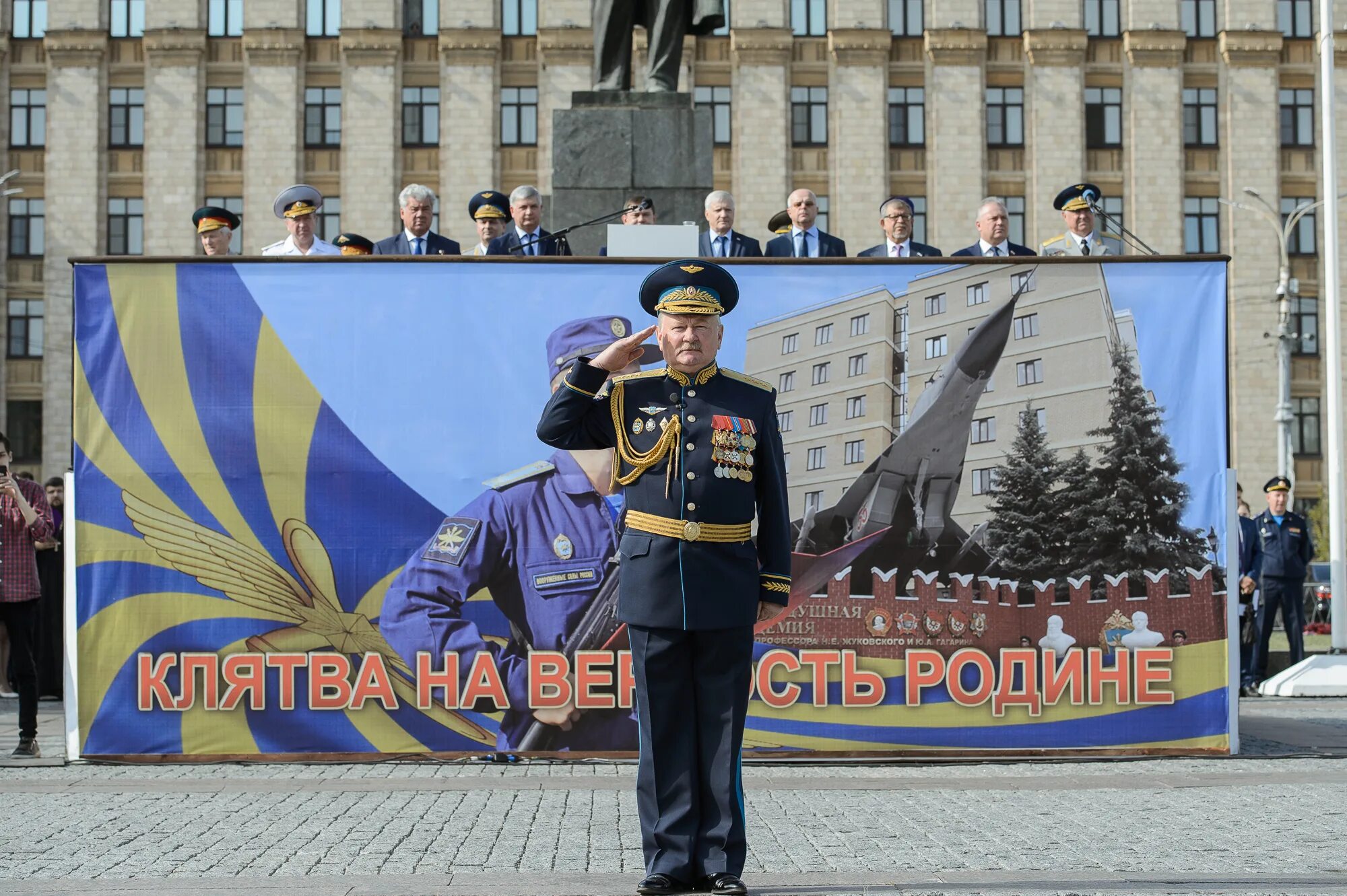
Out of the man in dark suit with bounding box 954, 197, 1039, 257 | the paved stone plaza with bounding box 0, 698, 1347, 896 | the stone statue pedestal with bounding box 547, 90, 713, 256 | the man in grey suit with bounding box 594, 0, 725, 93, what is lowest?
the paved stone plaza with bounding box 0, 698, 1347, 896

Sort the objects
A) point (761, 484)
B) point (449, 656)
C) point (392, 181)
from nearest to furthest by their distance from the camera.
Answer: point (761, 484)
point (449, 656)
point (392, 181)

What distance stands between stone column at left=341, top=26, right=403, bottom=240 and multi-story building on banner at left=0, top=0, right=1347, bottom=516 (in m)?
0.06

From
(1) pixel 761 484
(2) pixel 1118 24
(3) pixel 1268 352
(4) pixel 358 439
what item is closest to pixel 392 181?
(2) pixel 1118 24

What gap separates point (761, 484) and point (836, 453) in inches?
136

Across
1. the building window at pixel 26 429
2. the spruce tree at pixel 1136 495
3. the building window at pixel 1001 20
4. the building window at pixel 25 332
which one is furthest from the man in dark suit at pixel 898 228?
the building window at pixel 25 332

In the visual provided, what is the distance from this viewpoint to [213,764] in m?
9.54

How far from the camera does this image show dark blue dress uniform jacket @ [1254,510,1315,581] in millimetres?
16859

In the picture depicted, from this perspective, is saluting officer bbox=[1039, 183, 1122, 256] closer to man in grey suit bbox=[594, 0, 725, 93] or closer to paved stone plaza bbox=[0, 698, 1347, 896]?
man in grey suit bbox=[594, 0, 725, 93]

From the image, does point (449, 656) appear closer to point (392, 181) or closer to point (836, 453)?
point (836, 453)

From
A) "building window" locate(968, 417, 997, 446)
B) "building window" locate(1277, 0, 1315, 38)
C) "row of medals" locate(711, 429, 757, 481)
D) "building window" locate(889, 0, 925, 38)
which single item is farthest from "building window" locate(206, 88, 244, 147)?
"row of medals" locate(711, 429, 757, 481)

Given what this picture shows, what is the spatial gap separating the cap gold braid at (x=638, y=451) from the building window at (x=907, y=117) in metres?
42.0

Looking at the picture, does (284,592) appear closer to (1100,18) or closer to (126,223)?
(126,223)

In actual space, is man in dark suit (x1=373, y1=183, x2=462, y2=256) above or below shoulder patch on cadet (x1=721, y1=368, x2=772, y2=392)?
above

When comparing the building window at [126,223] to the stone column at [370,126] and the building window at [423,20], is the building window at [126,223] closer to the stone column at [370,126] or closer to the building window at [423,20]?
the stone column at [370,126]
